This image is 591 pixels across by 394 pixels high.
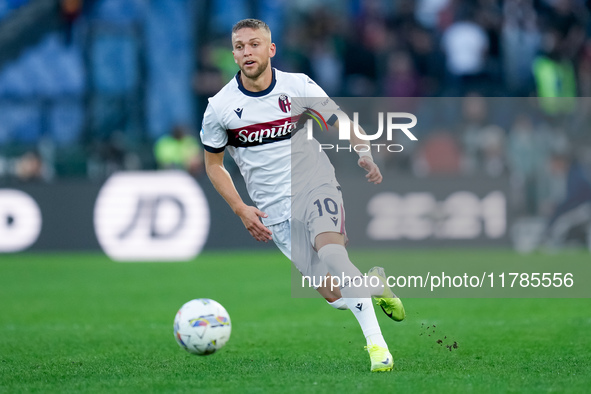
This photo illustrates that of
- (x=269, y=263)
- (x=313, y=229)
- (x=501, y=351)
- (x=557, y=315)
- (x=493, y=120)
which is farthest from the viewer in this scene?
(x=493, y=120)

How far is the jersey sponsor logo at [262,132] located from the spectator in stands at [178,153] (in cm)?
942

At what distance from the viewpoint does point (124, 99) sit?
17250 mm

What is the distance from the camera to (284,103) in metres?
6.43

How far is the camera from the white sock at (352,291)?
5.95 m

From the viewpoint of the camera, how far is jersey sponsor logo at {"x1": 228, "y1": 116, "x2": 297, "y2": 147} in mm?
6406

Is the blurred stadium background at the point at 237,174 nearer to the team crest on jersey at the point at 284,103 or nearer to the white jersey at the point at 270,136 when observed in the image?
the white jersey at the point at 270,136

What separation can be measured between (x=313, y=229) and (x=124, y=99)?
1175cm

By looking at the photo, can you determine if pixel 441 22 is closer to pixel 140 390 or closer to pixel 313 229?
pixel 313 229

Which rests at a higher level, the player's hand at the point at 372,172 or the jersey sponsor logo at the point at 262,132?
the jersey sponsor logo at the point at 262,132

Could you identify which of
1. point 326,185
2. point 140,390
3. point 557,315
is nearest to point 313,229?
point 326,185

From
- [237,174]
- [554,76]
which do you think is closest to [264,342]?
[237,174]

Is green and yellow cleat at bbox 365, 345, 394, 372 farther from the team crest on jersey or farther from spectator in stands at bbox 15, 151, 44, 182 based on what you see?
spectator in stands at bbox 15, 151, 44, 182

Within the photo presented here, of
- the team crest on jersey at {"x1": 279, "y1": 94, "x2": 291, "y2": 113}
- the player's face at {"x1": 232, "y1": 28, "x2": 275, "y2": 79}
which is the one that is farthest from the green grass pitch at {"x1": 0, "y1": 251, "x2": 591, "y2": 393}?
the player's face at {"x1": 232, "y1": 28, "x2": 275, "y2": 79}

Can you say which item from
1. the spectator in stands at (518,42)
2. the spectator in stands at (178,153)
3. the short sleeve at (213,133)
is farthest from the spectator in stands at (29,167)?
the short sleeve at (213,133)
